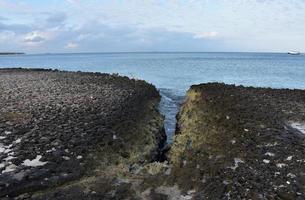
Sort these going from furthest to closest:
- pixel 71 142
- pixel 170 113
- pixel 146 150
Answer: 1. pixel 170 113
2. pixel 146 150
3. pixel 71 142

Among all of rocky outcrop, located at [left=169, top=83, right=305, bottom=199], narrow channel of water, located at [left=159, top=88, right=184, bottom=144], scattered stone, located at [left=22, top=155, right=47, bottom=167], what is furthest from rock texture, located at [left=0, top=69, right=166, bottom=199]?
rocky outcrop, located at [left=169, top=83, right=305, bottom=199]

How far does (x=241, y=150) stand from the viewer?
1923cm

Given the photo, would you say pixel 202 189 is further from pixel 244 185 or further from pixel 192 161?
pixel 192 161

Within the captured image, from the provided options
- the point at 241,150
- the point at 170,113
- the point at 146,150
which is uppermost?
the point at 241,150

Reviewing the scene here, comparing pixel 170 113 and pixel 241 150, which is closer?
Result: pixel 241 150

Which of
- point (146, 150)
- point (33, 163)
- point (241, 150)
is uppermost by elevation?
point (241, 150)

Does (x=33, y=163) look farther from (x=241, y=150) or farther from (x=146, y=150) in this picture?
(x=241, y=150)

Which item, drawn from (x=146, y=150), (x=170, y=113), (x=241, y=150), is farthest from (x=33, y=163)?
(x=170, y=113)

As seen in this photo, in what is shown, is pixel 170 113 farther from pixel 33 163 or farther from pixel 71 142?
pixel 33 163

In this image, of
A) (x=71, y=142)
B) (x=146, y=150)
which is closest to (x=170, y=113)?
(x=146, y=150)

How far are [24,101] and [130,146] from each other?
1289 cm

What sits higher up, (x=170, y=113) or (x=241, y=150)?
(x=241, y=150)

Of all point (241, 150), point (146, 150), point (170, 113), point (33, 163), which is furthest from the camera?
point (170, 113)

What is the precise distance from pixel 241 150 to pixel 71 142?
769 centimetres
